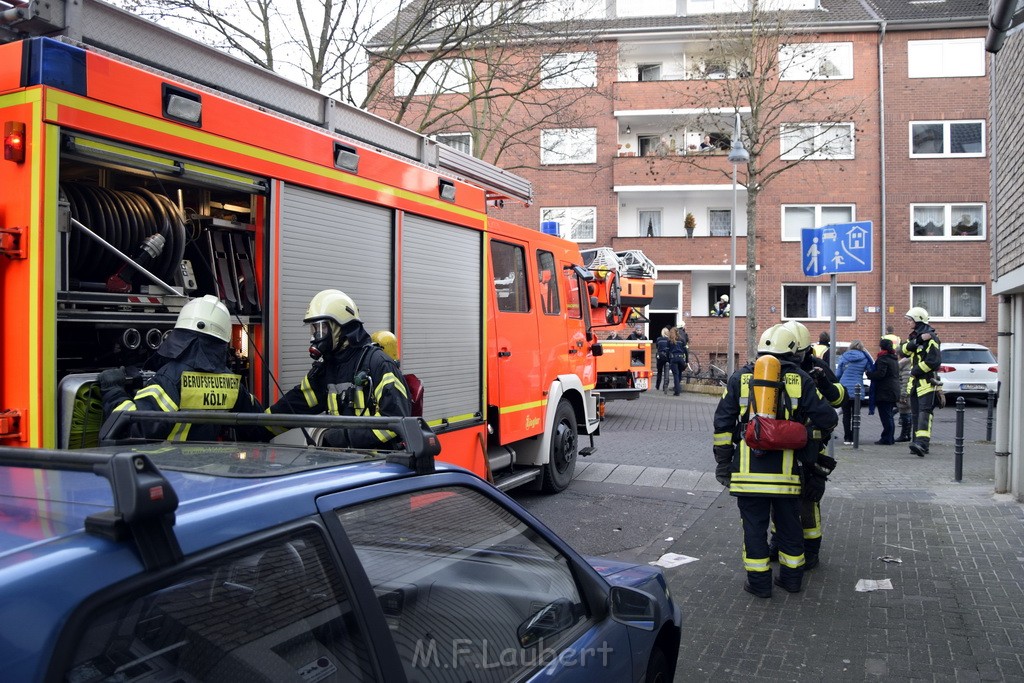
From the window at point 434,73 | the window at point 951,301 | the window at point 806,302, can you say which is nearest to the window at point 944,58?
the window at point 951,301

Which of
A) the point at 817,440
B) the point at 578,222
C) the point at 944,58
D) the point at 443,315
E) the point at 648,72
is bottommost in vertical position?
the point at 817,440

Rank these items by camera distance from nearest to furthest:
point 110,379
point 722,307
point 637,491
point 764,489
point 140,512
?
point 140,512, point 110,379, point 764,489, point 637,491, point 722,307

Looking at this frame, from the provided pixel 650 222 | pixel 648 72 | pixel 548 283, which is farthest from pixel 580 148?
pixel 548 283

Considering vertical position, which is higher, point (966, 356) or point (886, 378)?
point (966, 356)

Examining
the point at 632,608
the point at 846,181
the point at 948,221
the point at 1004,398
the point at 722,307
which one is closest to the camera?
the point at 632,608

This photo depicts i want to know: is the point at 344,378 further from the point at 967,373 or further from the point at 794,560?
the point at 967,373

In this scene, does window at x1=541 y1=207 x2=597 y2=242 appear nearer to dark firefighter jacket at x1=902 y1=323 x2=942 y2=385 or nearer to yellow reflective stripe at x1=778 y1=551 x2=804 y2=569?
dark firefighter jacket at x1=902 y1=323 x2=942 y2=385

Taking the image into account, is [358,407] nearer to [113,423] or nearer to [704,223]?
[113,423]

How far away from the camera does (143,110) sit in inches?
151

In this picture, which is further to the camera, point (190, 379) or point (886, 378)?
point (886, 378)

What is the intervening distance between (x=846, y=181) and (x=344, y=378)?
26.2 meters

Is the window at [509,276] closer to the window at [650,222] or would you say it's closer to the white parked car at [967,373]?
the white parked car at [967,373]

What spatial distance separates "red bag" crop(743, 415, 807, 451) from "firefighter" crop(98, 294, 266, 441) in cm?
302

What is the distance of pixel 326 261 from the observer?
5059 millimetres
